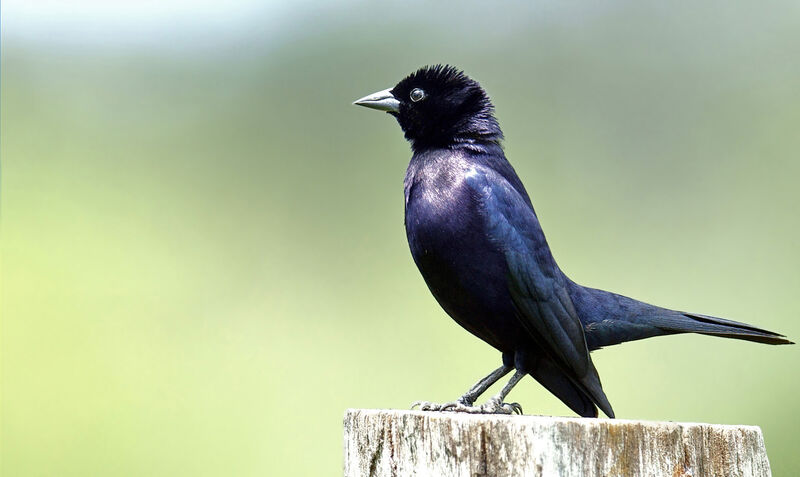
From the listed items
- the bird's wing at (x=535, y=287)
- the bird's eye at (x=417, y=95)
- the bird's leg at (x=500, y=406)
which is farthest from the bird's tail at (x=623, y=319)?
the bird's eye at (x=417, y=95)

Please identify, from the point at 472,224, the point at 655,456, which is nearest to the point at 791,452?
the point at 472,224

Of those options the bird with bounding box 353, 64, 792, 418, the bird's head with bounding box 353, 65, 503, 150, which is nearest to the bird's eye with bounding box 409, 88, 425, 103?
the bird's head with bounding box 353, 65, 503, 150

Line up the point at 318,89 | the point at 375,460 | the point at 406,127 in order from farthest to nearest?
the point at 318,89
the point at 406,127
the point at 375,460

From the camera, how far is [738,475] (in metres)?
2.69

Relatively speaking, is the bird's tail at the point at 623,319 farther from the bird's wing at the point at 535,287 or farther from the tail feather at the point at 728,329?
the bird's wing at the point at 535,287

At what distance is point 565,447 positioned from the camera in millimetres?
2574

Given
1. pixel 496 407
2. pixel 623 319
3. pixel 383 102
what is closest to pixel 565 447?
pixel 496 407

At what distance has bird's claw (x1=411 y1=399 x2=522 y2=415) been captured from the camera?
355 centimetres

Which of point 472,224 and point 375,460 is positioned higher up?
point 472,224

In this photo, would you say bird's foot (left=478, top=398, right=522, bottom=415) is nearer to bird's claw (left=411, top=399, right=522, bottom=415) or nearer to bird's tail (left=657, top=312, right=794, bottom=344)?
bird's claw (left=411, top=399, right=522, bottom=415)

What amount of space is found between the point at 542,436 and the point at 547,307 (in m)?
1.29

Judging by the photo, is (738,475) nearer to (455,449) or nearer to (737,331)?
(455,449)

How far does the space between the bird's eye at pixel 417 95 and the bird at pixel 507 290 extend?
41cm

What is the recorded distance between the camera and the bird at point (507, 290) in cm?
379
